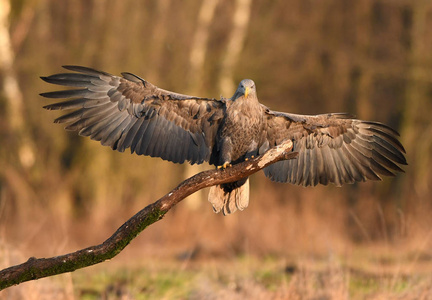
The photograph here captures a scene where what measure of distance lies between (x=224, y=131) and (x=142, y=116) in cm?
77

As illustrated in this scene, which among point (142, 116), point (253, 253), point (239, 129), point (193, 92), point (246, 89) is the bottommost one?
point (253, 253)

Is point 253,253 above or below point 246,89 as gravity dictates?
below

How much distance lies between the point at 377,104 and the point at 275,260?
8.15 m

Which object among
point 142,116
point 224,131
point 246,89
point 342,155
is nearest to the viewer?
point 246,89

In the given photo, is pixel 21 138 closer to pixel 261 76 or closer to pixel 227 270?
pixel 261 76

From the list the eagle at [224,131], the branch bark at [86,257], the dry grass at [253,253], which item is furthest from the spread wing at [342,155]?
the branch bark at [86,257]

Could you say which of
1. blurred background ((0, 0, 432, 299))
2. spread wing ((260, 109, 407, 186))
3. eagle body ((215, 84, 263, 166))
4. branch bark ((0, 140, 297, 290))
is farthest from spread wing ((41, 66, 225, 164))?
blurred background ((0, 0, 432, 299))

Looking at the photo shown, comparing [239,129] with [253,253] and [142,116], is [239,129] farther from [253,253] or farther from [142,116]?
[253,253]

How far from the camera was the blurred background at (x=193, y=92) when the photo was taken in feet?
46.7

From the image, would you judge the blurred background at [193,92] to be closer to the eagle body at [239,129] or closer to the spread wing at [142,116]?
the spread wing at [142,116]

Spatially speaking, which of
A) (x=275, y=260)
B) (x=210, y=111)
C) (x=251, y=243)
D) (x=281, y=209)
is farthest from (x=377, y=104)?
(x=210, y=111)

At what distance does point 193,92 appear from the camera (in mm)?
16062

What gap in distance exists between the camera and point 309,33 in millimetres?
18016

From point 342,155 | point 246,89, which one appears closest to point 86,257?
point 246,89
